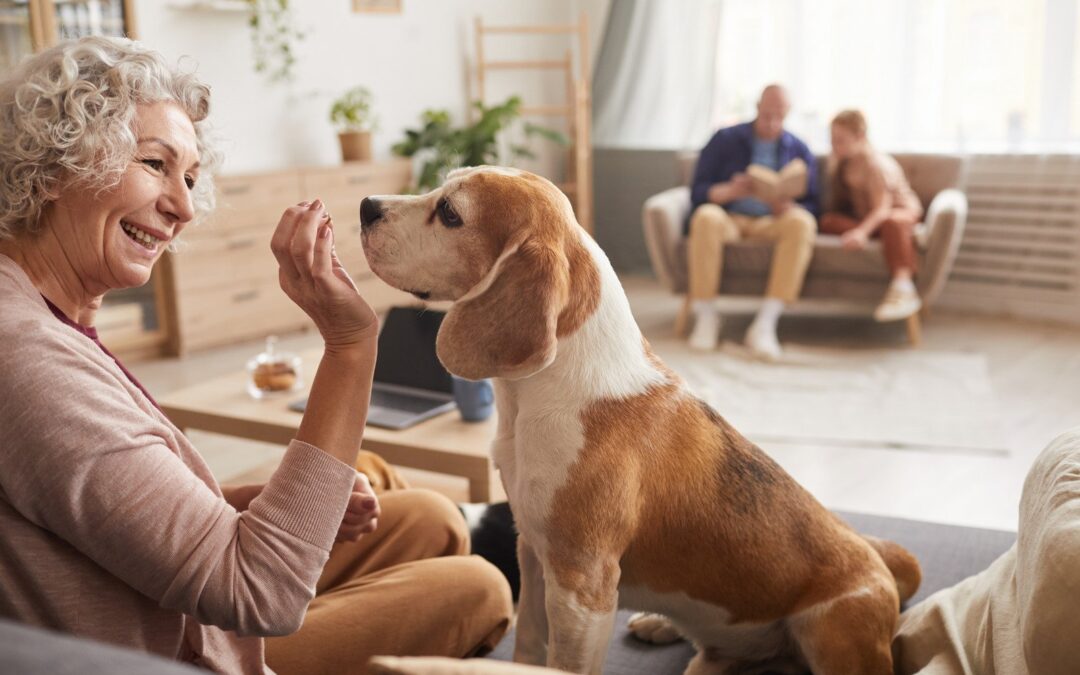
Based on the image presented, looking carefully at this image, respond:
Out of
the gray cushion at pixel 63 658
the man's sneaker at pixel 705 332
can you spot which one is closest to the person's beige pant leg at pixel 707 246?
the man's sneaker at pixel 705 332

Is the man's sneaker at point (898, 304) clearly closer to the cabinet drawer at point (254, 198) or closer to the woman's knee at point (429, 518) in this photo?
the cabinet drawer at point (254, 198)

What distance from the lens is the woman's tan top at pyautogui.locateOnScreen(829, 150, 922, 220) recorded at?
189 inches

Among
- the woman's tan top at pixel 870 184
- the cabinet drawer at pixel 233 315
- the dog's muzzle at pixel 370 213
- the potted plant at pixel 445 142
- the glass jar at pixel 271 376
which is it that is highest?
the dog's muzzle at pixel 370 213

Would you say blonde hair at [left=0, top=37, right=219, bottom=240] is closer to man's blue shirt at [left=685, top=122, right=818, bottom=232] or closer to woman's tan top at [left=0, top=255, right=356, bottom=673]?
woman's tan top at [left=0, top=255, right=356, bottom=673]

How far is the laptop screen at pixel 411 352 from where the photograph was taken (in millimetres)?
2723

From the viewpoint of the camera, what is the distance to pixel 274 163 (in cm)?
549

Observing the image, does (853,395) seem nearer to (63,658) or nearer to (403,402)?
(403,402)

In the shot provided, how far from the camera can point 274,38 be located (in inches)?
212

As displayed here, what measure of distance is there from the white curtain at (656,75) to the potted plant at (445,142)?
0.86 metres

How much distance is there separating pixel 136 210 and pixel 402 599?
2.29 ft

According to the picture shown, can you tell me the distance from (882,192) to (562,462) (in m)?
3.97

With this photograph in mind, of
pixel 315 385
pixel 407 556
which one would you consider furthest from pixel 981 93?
pixel 315 385

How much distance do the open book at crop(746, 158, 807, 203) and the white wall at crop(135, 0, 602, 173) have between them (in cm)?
235

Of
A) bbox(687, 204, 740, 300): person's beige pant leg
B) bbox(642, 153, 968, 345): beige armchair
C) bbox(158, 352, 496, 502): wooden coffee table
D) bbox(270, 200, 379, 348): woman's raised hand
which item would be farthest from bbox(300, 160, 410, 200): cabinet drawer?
bbox(270, 200, 379, 348): woman's raised hand
